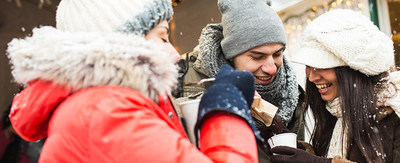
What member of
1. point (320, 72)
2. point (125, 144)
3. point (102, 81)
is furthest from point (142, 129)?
point (320, 72)

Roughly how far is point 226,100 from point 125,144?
372 mm

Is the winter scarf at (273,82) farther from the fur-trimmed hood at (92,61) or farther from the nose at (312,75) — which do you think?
the fur-trimmed hood at (92,61)

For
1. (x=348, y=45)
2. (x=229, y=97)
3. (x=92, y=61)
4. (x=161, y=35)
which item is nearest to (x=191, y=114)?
(x=229, y=97)

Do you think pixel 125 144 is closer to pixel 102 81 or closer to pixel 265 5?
pixel 102 81

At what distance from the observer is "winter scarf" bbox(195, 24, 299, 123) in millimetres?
2364

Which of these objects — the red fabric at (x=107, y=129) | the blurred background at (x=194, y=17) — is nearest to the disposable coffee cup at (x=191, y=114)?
the red fabric at (x=107, y=129)

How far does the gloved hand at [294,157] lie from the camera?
5.68ft

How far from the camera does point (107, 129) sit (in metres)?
0.90

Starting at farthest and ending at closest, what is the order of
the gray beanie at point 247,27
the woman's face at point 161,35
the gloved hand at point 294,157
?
the gray beanie at point 247,27, the gloved hand at point 294,157, the woman's face at point 161,35

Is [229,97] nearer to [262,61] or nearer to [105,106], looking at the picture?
[105,106]

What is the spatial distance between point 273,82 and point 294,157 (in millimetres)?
812

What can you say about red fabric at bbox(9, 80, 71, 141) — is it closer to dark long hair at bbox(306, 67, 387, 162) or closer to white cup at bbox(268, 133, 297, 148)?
white cup at bbox(268, 133, 297, 148)

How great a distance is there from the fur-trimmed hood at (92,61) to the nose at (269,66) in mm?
1401

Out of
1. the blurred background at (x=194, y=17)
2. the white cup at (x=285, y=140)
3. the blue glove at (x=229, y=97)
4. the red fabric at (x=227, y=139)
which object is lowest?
the white cup at (x=285, y=140)
